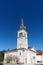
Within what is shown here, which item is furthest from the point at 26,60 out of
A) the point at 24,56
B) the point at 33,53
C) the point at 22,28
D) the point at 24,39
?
the point at 22,28

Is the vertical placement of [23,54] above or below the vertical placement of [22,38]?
below

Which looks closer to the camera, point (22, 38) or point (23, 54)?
point (23, 54)

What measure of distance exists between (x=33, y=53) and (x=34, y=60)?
235cm

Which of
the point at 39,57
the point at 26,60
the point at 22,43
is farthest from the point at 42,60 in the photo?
the point at 22,43

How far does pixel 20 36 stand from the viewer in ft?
147

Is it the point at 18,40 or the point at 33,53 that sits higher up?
the point at 18,40

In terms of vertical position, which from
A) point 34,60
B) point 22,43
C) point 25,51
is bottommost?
point 34,60

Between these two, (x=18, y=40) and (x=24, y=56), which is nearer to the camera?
(x=24, y=56)

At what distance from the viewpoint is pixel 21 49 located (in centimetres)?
4212

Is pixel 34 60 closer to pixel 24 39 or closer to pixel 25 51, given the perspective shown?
pixel 25 51

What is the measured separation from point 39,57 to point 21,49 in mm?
6885

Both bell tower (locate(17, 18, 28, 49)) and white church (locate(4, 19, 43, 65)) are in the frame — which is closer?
white church (locate(4, 19, 43, 65))

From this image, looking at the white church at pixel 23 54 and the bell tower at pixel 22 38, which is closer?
the white church at pixel 23 54

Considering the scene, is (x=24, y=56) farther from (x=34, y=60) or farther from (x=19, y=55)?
(x=34, y=60)
